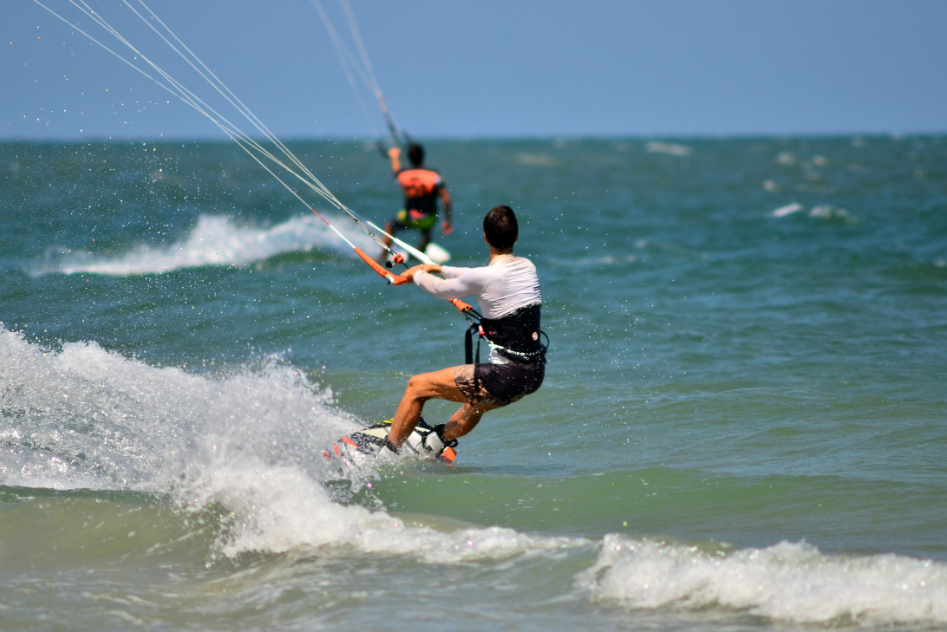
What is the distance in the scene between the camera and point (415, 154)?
1158cm

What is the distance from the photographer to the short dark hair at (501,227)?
213 inches

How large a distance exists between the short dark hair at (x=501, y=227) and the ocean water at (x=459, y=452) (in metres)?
1.62

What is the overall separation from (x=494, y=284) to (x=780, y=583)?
2221 mm

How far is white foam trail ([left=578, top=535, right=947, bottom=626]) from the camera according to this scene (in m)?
4.18

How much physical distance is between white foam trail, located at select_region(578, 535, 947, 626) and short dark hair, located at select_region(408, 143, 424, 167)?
24.9 feet

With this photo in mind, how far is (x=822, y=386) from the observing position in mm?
8945

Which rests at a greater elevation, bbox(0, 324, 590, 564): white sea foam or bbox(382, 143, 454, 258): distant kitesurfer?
bbox(382, 143, 454, 258): distant kitesurfer

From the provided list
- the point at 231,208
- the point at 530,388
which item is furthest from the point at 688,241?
the point at 530,388

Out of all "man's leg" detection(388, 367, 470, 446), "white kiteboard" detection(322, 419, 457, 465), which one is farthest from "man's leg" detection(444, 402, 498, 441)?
"man's leg" detection(388, 367, 470, 446)

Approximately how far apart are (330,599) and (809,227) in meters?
21.8

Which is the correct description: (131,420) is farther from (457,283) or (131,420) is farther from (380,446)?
(457,283)

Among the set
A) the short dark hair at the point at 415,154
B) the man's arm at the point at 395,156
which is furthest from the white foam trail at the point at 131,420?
the short dark hair at the point at 415,154

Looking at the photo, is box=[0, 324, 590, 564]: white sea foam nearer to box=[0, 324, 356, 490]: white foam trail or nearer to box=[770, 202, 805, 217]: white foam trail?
box=[0, 324, 356, 490]: white foam trail

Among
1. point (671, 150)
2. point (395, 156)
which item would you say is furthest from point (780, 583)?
point (671, 150)
